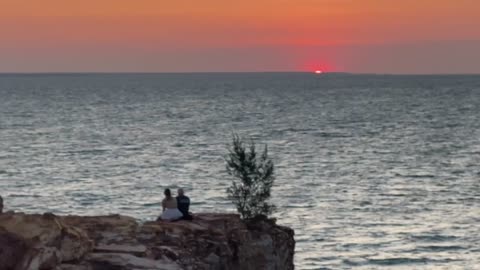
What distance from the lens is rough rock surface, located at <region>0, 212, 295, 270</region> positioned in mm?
22516

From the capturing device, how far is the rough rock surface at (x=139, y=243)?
22516 mm

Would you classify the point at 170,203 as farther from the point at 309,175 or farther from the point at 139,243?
the point at 309,175

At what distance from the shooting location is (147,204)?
58656mm

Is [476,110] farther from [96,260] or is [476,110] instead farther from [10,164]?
[96,260]

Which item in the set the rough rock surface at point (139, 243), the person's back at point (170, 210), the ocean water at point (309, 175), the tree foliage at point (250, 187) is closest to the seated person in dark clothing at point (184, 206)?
the person's back at point (170, 210)

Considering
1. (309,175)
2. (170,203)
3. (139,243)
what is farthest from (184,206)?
(309,175)

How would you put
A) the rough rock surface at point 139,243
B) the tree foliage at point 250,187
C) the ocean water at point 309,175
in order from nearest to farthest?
the rough rock surface at point 139,243, the tree foliage at point 250,187, the ocean water at point 309,175

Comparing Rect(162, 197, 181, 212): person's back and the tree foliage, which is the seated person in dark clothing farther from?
the tree foliage

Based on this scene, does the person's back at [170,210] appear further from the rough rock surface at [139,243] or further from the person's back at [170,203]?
the rough rock surface at [139,243]

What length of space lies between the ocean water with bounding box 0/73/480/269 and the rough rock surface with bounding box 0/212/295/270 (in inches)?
628

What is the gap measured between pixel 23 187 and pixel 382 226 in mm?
25127

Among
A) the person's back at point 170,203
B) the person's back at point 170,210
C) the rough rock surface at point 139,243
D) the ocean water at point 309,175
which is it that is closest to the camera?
the rough rock surface at point 139,243

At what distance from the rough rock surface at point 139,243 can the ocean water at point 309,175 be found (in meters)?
16.0

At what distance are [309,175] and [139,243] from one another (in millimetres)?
49590
